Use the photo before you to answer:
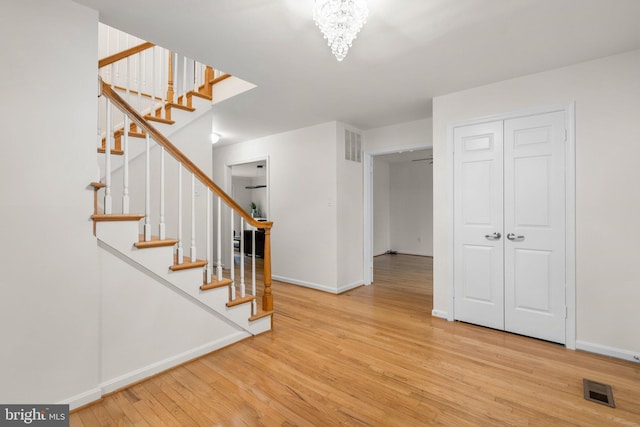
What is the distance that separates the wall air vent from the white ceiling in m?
1.17

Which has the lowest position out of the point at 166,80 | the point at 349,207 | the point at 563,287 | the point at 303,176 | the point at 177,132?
the point at 563,287

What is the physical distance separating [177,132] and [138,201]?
0.93m

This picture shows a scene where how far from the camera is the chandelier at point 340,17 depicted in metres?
1.63

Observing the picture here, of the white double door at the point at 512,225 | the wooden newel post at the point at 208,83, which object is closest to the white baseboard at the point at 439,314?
the white double door at the point at 512,225

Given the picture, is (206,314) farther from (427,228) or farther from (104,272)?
(427,228)

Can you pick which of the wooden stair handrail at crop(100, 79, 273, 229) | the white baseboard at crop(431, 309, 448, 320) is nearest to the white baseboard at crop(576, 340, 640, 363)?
the white baseboard at crop(431, 309, 448, 320)

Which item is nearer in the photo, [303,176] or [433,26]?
[433,26]

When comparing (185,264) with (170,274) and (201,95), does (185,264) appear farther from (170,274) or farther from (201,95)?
(201,95)

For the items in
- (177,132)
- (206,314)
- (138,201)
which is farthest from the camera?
(177,132)

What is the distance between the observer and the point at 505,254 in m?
2.96

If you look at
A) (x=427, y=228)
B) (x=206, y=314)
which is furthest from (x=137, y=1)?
(x=427, y=228)

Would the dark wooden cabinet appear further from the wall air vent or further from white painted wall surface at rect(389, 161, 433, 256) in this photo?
white painted wall surface at rect(389, 161, 433, 256)

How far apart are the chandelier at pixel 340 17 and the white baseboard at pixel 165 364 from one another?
257 centimetres

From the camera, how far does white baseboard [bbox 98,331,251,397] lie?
200 cm
